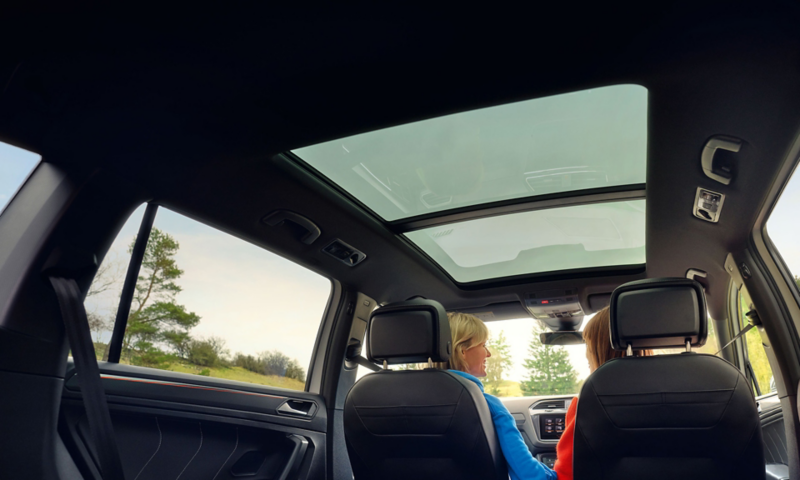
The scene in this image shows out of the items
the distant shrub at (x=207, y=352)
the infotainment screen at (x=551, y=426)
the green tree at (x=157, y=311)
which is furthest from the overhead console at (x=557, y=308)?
the green tree at (x=157, y=311)

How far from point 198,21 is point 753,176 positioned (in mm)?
2675

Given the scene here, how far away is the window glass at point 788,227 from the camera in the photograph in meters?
2.59

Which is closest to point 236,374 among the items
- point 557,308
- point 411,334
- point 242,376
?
point 242,376

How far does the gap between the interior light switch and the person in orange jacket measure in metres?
0.85

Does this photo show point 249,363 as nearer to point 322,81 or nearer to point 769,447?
point 322,81

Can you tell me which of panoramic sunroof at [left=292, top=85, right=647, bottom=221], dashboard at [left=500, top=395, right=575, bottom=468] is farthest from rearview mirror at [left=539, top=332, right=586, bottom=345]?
panoramic sunroof at [left=292, top=85, right=647, bottom=221]

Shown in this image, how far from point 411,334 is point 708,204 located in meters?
1.91

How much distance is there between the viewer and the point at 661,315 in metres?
2.38

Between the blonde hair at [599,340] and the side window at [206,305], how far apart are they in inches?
88.3

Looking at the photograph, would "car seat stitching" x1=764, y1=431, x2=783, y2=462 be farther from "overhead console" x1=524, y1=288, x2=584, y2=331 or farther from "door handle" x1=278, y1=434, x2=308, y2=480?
"door handle" x1=278, y1=434, x2=308, y2=480

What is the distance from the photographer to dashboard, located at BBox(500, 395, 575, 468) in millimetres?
5375

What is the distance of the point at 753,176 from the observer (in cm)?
256

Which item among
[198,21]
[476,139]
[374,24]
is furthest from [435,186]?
[198,21]

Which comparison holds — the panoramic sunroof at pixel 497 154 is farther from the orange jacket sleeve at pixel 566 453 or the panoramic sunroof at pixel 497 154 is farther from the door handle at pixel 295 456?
the door handle at pixel 295 456
